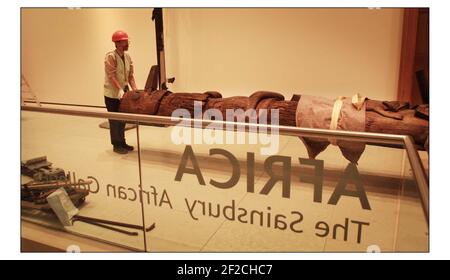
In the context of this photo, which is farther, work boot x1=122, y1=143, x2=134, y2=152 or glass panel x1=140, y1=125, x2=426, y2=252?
work boot x1=122, y1=143, x2=134, y2=152

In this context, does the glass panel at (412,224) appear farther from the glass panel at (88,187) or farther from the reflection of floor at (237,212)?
the glass panel at (88,187)

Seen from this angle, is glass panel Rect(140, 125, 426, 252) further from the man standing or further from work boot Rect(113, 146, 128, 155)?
the man standing

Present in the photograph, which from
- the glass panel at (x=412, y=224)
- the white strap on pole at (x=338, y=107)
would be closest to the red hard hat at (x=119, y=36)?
the white strap on pole at (x=338, y=107)

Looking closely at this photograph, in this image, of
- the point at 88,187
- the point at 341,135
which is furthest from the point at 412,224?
the point at 88,187

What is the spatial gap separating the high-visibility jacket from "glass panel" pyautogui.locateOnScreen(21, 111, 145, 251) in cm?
103

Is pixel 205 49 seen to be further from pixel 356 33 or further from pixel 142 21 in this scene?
pixel 356 33

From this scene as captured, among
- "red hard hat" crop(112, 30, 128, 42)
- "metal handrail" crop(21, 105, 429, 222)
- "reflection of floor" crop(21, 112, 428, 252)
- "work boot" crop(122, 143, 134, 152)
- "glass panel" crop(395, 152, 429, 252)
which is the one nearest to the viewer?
"metal handrail" crop(21, 105, 429, 222)

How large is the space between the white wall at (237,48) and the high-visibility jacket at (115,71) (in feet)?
5.83

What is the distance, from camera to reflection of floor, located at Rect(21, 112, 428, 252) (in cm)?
200

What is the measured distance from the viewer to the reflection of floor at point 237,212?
6.57 feet

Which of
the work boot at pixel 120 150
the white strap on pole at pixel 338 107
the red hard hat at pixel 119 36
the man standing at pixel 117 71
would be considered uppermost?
the red hard hat at pixel 119 36

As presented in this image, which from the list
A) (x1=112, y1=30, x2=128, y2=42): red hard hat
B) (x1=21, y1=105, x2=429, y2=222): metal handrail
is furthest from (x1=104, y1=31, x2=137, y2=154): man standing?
(x1=21, y1=105, x2=429, y2=222): metal handrail

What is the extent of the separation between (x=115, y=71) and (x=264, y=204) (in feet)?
9.48

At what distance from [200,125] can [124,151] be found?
1730 millimetres
